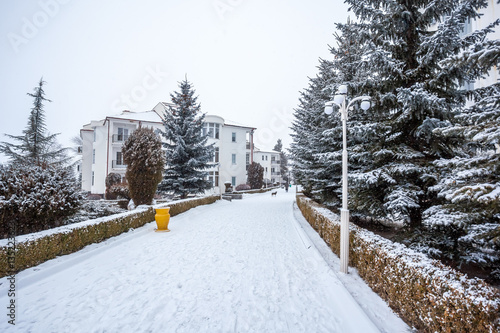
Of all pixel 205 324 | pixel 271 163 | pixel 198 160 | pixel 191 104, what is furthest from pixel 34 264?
pixel 271 163

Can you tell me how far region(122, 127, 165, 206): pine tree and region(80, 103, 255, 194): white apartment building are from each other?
11105 millimetres

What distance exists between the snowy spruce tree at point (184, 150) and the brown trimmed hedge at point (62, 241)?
24.1ft

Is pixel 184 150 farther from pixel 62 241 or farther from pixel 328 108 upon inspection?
pixel 328 108

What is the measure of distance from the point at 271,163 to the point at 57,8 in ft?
190

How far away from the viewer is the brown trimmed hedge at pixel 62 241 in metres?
4.39

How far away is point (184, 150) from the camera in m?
16.4

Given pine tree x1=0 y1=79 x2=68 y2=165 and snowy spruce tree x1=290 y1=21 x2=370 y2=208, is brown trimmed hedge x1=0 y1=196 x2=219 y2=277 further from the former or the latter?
pine tree x1=0 y1=79 x2=68 y2=165

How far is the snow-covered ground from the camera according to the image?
3078 mm

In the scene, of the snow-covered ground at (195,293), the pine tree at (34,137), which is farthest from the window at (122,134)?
the snow-covered ground at (195,293)

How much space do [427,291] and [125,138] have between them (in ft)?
91.8

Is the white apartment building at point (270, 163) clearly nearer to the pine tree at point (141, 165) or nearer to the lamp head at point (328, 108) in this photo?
the pine tree at point (141, 165)

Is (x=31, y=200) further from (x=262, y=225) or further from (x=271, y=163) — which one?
(x=271, y=163)

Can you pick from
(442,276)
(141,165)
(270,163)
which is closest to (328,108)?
(442,276)

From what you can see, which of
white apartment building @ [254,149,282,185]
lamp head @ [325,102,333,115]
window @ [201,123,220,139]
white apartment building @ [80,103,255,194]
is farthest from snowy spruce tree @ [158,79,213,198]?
white apartment building @ [254,149,282,185]
